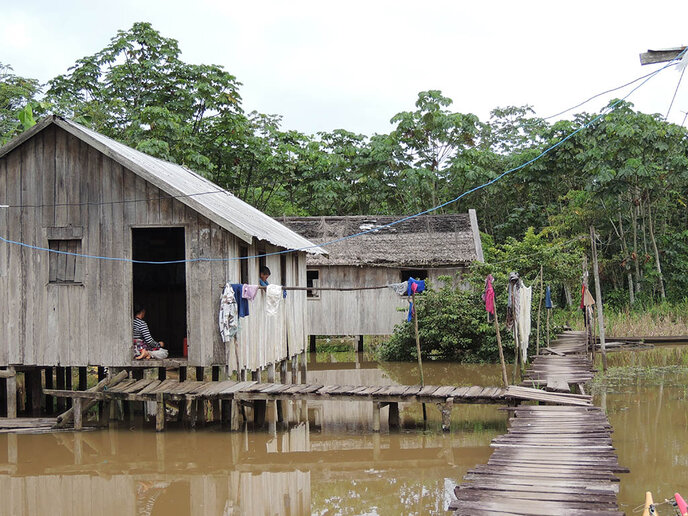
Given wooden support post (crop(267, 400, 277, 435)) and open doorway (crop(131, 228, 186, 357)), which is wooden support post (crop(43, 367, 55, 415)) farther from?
wooden support post (crop(267, 400, 277, 435))

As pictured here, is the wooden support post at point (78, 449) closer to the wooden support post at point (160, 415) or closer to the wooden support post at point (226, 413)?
the wooden support post at point (160, 415)

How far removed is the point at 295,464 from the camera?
36.1 feet

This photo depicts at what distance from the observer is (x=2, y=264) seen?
45.2 ft

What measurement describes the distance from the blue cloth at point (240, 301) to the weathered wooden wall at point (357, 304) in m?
11.2

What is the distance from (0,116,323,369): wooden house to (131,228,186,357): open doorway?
3.52 m

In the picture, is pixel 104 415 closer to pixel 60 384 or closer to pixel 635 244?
pixel 60 384

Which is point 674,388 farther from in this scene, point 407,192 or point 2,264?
point 407,192

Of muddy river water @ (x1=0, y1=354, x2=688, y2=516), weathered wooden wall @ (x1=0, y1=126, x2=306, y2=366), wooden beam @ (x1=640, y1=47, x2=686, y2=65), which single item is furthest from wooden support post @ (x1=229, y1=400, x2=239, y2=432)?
wooden beam @ (x1=640, y1=47, x2=686, y2=65)

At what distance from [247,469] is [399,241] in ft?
49.2

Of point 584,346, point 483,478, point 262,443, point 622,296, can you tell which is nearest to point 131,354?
point 262,443

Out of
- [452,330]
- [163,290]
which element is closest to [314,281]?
[452,330]

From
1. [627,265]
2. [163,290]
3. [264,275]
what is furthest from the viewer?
[627,265]

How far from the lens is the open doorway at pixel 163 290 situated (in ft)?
56.4

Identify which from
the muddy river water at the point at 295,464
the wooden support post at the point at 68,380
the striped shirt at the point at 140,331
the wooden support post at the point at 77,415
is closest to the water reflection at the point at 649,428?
the muddy river water at the point at 295,464
